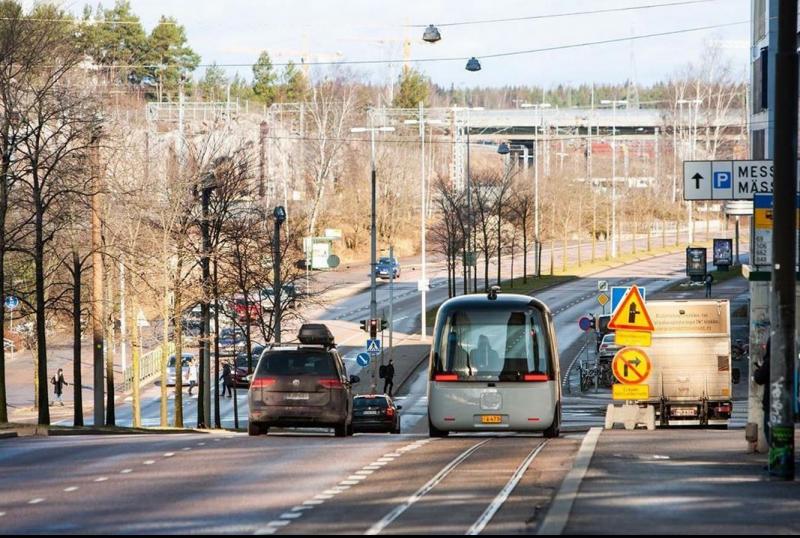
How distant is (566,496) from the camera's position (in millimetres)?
14641

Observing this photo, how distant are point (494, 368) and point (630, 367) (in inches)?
113

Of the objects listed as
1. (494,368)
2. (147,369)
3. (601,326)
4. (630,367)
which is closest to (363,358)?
(601,326)

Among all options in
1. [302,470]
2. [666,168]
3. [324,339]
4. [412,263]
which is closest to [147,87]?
[412,263]

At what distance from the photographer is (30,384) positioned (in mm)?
64938

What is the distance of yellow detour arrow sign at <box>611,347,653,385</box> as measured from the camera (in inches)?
1045

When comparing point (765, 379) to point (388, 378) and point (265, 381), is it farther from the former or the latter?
point (388, 378)

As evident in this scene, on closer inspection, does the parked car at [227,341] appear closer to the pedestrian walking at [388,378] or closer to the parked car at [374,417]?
the pedestrian walking at [388,378]

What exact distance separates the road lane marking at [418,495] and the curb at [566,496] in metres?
1.37

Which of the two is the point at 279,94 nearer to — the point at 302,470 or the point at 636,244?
the point at 636,244

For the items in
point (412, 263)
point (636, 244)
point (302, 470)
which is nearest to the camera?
point (302, 470)

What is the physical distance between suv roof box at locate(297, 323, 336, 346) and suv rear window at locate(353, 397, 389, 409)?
36.8ft

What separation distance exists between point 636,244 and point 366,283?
35926mm

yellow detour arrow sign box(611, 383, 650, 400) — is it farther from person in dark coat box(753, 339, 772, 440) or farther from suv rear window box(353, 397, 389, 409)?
suv rear window box(353, 397, 389, 409)

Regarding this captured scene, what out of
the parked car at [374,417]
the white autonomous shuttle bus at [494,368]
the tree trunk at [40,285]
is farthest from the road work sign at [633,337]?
the tree trunk at [40,285]
